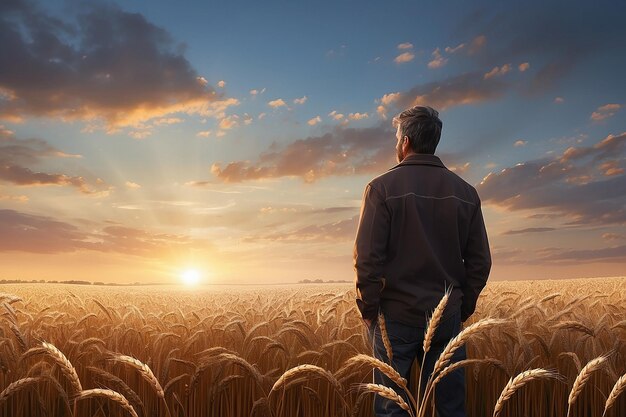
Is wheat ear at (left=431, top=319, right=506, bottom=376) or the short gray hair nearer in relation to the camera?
wheat ear at (left=431, top=319, right=506, bottom=376)

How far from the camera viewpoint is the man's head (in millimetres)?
4016

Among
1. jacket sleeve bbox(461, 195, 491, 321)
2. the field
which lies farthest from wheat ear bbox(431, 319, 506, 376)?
jacket sleeve bbox(461, 195, 491, 321)

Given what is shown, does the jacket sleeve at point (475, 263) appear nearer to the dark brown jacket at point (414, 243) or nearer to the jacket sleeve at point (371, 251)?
the dark brown jacket at point (414, 243)

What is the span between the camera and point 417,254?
12.7ft

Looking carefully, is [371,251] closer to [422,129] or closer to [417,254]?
[417,254]

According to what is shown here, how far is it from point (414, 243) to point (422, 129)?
0.85m

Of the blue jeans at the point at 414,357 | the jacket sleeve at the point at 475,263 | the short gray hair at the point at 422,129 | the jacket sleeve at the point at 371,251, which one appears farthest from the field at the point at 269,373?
the short gray hair at the point at 422,129

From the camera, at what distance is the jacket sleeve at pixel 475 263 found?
13.5 feet

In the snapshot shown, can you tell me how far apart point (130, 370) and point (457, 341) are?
12.4ft

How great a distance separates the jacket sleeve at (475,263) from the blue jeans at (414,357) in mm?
251

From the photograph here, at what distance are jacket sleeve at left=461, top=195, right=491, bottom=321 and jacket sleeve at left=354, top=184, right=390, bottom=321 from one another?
72 cm

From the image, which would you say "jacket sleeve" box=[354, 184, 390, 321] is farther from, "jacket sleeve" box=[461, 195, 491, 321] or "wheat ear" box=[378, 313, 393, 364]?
"jacket sleeve" box=[461, 195, 491, 321]

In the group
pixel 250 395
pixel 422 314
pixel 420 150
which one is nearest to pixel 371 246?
pixel 422 314

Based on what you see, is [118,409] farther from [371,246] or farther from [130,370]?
[371,246]
